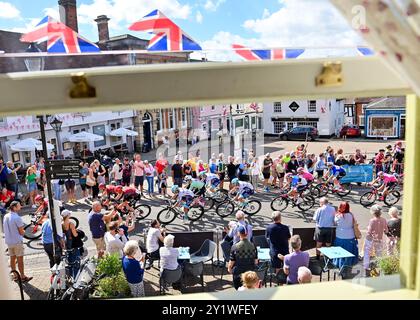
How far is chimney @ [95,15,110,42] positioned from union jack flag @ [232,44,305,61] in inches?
13.5

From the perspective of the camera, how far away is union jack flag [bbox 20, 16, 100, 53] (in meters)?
0.91

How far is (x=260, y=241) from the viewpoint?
11.0 ft

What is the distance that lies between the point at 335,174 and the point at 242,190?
1.56m

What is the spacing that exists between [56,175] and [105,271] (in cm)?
62

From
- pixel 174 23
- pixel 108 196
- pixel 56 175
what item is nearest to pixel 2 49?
pixel 174 23

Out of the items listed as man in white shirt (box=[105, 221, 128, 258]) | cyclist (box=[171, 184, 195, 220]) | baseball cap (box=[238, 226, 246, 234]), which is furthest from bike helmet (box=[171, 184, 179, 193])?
baseball cap (box=[238, 226, 246, 234])

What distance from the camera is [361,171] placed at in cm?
612

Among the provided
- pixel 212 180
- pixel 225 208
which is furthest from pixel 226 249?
pixel 212 180

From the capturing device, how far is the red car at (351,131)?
576 cm

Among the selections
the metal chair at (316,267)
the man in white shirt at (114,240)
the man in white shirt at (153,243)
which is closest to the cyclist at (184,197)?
the man in white shirt at (153,243)

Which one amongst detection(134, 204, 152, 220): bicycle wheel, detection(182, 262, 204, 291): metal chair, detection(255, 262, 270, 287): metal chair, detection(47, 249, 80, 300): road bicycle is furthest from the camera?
detection(134, 204, 152, 220): bicycle wheel

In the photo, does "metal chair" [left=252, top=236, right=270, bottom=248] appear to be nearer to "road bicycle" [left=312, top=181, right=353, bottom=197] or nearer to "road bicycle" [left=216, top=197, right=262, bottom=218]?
"road bicycle" [left=216, top=197, right=262, bottom=218]
